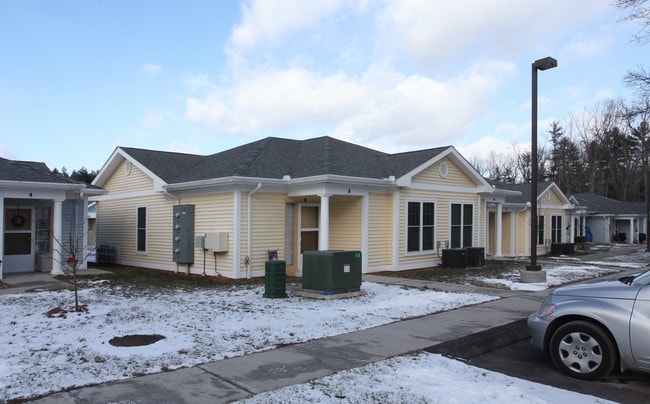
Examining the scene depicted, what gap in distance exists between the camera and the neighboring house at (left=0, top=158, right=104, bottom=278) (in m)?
14.5

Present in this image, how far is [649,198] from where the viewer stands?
3103cm

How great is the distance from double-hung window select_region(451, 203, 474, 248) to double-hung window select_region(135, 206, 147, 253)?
11154 millimetres

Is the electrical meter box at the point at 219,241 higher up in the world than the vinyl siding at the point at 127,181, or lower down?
lower down

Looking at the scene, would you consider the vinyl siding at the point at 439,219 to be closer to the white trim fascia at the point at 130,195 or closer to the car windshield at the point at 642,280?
the white trim fascia at the point at 130,195

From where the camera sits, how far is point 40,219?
16.2 m

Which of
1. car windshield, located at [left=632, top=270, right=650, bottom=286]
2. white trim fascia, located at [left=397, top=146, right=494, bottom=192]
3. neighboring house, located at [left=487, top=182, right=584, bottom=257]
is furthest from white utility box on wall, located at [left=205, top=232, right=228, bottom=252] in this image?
neighboring house, located at [left=487, top=182, right=584, bottom=257]

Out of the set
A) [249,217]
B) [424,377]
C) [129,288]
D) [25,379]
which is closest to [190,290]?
[129,288]

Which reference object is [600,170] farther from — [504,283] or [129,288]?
[129,288]

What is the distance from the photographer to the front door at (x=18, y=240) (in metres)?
15.5

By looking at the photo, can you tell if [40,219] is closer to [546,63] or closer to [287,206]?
[287,206]

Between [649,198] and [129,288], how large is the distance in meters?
31.1

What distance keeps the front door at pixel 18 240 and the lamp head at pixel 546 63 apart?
15853 millimetres

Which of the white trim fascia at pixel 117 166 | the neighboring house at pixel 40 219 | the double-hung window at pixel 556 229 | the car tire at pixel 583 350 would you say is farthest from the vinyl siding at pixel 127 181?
the double-hung window at pixel 556 229

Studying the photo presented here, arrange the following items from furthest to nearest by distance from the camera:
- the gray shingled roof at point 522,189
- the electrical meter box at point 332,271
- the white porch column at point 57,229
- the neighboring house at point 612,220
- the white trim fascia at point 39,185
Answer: the neighboring house at point 612,220 → the gray shingled roof at point 522,189 → the white porch column at point 57,229 → the white trim fascia at point 39,185 → the electrical meter box at point 332,271
